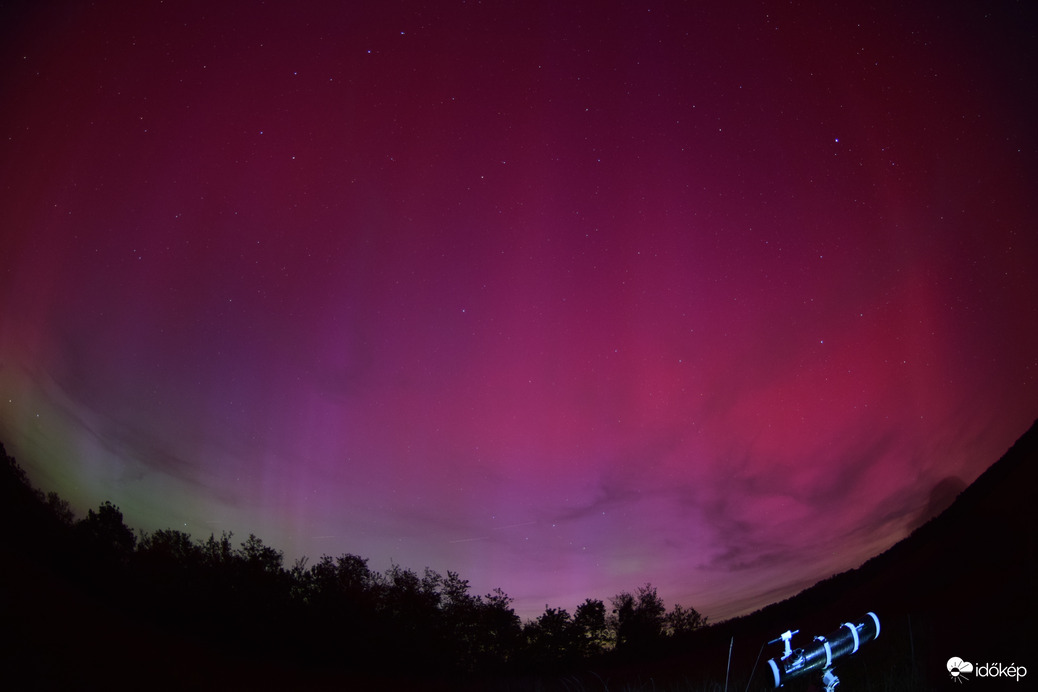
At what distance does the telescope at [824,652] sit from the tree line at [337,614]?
78.0 feet

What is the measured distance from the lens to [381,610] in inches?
1149

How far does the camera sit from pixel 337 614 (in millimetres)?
28109

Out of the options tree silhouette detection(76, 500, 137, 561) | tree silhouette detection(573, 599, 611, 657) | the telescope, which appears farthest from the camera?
tree silhouette detection(573, 599, 611, 657)

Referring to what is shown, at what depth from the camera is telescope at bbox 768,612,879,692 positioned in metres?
4.32

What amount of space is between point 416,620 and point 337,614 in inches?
187

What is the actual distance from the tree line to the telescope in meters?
23.8

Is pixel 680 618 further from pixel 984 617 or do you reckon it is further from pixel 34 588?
pixel 34 588

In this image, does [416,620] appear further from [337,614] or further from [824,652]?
[824,652]

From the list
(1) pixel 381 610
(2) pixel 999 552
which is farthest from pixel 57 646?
(2) pixel 999 552

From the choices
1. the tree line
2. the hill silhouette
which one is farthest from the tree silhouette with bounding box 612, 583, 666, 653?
the hill silhouette

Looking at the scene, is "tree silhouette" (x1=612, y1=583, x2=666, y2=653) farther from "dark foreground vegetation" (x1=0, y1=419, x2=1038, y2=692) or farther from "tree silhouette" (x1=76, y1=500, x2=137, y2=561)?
"tree silhouette" (x1=76, y1=500, x2=137, y2=561)

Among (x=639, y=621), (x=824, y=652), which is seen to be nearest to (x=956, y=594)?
(x=824, y=652)

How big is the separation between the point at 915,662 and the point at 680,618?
26277 mm

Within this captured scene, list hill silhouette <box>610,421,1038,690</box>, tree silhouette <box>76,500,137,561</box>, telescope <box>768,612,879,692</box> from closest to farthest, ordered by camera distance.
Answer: telescope <box>768,612,879,692</box> → hill silhouette <box>610,421,1038,690</box> → tree silhouette <box>76,500,137,561</box>
